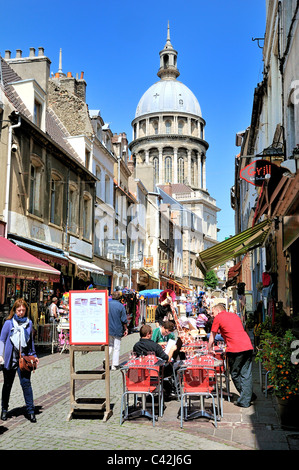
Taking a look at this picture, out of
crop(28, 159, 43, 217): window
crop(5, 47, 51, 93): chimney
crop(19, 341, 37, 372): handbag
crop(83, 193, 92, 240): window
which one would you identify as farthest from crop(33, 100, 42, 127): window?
crop(19, 341, 37, 372): handbag

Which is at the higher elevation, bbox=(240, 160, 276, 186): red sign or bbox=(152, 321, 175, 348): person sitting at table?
bbox=(240, 160, 276, 186): red sign

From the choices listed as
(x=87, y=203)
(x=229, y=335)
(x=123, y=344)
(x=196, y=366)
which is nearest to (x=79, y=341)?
(x=196, y=366)

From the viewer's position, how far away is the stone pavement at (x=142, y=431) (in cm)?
521

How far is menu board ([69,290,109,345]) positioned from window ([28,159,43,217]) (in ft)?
32.3

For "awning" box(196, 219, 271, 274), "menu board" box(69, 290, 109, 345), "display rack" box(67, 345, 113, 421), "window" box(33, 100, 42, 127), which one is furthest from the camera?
"window" box(33, 100, 42, 127)

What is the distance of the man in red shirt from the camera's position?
23.1 feet

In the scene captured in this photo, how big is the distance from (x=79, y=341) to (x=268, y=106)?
415 inches

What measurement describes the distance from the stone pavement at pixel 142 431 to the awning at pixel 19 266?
155 inches

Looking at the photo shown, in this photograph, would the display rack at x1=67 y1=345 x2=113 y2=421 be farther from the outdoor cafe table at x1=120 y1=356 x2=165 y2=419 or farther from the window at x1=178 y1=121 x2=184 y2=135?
the window at x1=178 y1=121 x2=184 y2=135

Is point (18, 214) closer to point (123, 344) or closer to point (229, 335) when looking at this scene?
point (123, 344)

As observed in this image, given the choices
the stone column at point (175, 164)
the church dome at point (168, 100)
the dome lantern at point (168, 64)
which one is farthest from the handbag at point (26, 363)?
the dome lantern at point (168, 64)

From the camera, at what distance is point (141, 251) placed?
1455 inches

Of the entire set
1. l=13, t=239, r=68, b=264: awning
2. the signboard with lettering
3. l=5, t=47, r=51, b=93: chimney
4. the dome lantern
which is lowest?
l=13, t=239, r=68, b=264: awning
